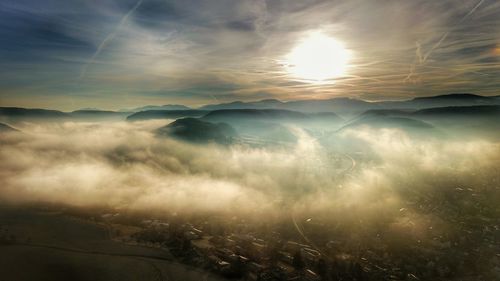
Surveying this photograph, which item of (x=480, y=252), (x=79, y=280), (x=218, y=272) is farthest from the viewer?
(x=480, y=252)

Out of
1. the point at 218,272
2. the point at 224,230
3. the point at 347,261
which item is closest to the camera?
the point at 218,272

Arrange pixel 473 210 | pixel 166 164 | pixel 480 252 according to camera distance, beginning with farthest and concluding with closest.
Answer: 1. pixel 166 164
2. pixel 473 210
3. pixel 480 252

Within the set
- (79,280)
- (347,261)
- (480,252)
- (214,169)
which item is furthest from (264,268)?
(214,169)

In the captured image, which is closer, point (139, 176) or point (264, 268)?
point (264, 268)

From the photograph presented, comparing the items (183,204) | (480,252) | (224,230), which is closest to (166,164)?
(183,204)

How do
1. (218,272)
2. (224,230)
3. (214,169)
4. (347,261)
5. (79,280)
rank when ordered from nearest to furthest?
(79,280) → (218,272) → (347,261) → (224,230) → (214,169)

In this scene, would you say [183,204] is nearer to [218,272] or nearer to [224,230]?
[224,230]

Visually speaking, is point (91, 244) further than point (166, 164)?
No

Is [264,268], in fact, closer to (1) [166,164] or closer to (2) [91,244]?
(2) [91,244]

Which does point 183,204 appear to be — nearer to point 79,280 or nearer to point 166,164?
point 79,280
